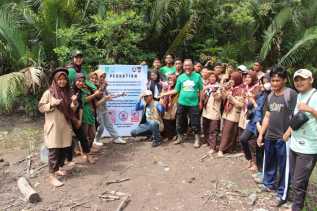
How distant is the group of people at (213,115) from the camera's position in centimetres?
419

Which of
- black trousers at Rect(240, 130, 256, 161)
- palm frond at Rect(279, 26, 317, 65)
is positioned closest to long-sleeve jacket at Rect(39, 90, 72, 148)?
black trousers at Rect(240, 130, 256, 161)

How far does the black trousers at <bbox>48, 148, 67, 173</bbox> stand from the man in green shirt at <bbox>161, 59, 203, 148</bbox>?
245 centimetres

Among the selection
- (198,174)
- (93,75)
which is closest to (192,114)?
(198,174)

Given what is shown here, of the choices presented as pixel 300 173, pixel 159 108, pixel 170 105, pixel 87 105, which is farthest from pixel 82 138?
pixel 300 173

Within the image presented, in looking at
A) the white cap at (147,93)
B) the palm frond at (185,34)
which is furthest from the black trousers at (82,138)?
the palm frond at (185,34)

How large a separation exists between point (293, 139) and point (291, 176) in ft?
1.75

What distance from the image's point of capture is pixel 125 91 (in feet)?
24.7

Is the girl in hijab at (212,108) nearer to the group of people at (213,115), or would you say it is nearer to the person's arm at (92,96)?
the group of people at (213,115)

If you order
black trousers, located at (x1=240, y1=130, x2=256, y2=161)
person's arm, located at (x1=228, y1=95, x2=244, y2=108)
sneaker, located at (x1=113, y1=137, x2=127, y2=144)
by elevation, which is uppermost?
person's arm, located at (x1=228, y1=95, x2=244, y2=108)

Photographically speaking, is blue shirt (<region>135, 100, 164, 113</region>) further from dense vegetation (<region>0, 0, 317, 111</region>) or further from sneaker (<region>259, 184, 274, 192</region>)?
sneaker (<region>259, 184, 274, 192</region>)

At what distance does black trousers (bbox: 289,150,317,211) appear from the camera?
4.09 meters

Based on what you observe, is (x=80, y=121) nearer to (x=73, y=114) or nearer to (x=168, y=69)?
(x=73, y=114)

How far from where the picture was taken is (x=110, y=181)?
5480mm

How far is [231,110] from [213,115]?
0.47m
